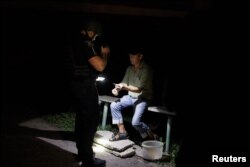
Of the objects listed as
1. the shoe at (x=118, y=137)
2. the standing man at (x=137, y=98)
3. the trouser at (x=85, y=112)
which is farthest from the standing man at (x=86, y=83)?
the standing man at (x=137, y=98)

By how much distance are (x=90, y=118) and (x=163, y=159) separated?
200 cm

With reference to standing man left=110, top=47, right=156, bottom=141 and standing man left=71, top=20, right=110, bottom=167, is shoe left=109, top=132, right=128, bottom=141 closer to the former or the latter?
standing man left=110, top=47, right=156, bottom=141

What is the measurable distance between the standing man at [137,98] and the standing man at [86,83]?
60.8 inches

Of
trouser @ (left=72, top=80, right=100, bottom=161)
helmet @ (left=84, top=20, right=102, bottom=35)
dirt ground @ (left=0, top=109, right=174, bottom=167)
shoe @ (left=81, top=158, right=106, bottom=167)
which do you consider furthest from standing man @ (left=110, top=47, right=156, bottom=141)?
helmet @ (left=84, top=20, right=102, bottom=35)

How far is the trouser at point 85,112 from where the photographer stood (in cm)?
610

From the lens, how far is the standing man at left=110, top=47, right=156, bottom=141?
7.68m

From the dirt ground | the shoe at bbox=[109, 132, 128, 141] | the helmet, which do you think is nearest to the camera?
the helmet

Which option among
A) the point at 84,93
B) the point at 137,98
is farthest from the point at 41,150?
the point at 137,98

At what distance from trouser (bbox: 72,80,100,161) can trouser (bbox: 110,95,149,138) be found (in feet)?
5.21

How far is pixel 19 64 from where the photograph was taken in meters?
13.9

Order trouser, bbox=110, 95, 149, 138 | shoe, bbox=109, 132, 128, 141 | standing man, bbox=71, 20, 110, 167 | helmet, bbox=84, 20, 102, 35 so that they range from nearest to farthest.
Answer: standing man, bbox=71, 20, 110, 167, helmet, bbox=84, 20, 102, 35, trouser, bbox=110, 95, 149, 138, shoe, bbox=109, 132, 128, 141

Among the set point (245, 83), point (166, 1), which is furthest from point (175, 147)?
point (166, 1)

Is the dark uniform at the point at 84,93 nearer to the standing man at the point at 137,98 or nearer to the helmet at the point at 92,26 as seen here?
the helmet at the point at 92,26

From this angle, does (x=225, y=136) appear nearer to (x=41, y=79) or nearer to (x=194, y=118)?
(x=194, y=118)
